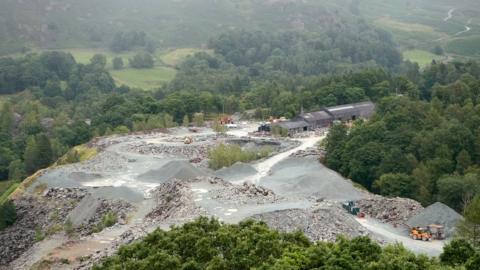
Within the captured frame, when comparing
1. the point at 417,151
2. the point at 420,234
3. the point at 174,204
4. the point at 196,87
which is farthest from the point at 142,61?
the point at 420,234

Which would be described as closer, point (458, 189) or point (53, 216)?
point (458, 189)

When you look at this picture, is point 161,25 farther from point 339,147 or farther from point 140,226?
point 140,226

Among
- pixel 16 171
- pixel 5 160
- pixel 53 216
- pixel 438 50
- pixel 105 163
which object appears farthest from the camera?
pixel 438 50

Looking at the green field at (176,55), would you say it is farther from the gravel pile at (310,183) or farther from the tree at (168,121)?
the gravel pile at (310,183)

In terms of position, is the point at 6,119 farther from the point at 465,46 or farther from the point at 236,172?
the point at 465,46

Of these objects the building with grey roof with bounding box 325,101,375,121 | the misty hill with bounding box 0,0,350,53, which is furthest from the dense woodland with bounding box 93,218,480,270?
the misty hill with bounding box 0,0,350,53

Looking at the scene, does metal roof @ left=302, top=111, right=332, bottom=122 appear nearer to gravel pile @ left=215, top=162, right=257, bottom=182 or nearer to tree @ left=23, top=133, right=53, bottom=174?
gravel pile @ left=215, top=162, right=257, bottom=182

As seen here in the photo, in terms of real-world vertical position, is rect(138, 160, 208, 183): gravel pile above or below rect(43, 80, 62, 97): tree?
above

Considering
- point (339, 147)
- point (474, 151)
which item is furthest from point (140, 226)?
point (474, 151)
